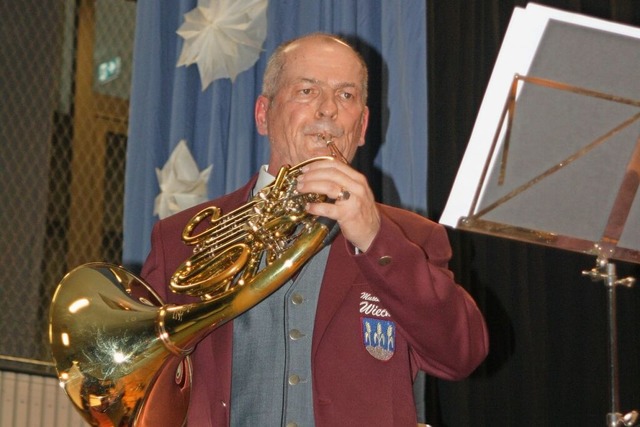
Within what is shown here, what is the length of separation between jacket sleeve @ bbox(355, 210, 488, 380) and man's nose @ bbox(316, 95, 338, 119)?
1.25 feet

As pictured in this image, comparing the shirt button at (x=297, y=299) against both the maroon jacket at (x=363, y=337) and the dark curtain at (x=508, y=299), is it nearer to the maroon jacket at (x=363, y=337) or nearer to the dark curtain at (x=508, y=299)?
the maroon jacket at (x=363, y=337)

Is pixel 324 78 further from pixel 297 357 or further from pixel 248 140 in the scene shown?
pixel 248 140

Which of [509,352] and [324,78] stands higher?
[324,78]

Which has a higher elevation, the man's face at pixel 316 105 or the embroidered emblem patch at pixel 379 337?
the man's face at pixel 316 105

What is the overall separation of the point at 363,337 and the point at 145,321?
445 millimetres

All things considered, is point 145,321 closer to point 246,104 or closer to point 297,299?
point 297,299

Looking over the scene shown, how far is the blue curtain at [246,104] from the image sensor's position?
11.3 feet

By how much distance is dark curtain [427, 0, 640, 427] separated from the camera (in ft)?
12.3

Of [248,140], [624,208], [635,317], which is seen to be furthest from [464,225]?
[635,317]

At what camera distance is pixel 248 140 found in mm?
3670

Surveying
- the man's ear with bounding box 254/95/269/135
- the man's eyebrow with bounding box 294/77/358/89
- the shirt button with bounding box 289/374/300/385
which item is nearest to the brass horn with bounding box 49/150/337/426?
the shirt button with bounding box 289/374/300/385

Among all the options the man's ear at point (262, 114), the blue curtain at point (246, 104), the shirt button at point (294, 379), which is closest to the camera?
the shirt button at point (294, 379)

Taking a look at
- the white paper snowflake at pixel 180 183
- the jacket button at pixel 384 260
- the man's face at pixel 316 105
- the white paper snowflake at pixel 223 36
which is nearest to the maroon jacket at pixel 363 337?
the jacket button at pixel 384 260

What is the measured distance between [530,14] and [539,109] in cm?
23
